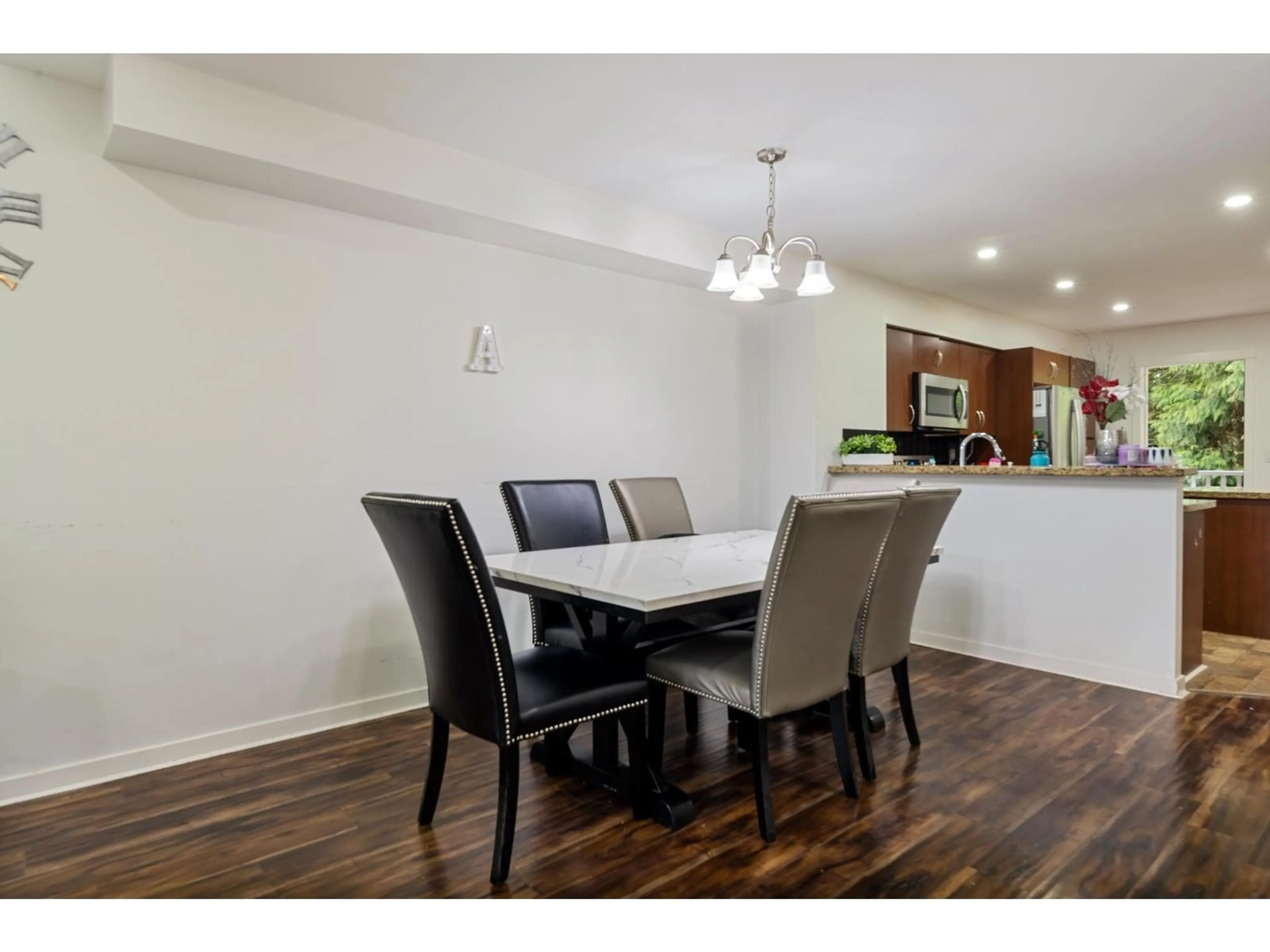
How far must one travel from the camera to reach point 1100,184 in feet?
10.9

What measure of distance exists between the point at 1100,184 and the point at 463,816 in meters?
3.66

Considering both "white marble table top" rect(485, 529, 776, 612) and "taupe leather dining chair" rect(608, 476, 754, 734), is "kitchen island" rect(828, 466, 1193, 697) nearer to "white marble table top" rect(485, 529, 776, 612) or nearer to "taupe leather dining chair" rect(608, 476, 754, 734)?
"taupe leather dining chair" rect(608, 476, 754, 734)

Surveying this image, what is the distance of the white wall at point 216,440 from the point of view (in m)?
2.37

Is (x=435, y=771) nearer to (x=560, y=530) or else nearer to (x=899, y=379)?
(x=560, y=530)

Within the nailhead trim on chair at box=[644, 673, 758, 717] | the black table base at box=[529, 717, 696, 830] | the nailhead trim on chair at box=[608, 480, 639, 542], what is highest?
the nailhead trim on chair at box=[608, 480, 639, 542]

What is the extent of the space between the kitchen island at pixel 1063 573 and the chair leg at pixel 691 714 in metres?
1.15

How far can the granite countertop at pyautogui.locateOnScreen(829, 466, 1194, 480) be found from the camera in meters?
3.28

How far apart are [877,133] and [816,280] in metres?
0.58

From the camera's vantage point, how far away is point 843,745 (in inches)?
88.5

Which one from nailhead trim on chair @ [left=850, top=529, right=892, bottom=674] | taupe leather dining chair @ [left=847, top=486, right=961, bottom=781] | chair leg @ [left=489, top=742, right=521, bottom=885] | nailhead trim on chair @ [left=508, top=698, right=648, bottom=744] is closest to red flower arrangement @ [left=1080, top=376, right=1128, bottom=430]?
taupe leather dining chair @ [left=847, top=486, right=961, bottom=781]

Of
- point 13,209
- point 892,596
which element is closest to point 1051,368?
point 892,596

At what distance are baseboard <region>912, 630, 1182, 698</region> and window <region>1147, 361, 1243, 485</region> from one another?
400 cm

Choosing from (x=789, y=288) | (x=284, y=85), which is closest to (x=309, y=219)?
(x=284, y=85)

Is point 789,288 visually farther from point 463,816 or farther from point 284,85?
point 463,816
